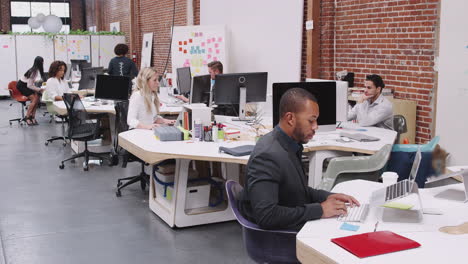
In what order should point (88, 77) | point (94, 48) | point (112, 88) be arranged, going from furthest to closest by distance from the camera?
1. point (94, 48)
2. point (88, 77)
3. point (112, 88)

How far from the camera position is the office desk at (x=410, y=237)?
2.02m

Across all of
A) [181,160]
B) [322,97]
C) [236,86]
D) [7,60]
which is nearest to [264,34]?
[236,86]

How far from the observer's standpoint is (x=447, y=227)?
7.74 ft

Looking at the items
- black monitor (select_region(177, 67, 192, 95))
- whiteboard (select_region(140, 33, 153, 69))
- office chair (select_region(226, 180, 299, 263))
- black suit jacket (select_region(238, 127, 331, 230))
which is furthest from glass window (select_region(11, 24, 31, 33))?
black suit jacket (select_region(238, 127, 331, 230))

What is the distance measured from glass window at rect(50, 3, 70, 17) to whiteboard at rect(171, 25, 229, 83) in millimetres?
11776

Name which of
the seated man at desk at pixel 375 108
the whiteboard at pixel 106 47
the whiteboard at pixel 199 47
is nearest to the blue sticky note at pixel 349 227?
the seated man at desk at pixel 375 108

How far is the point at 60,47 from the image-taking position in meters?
15.5

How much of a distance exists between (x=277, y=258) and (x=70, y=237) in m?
2.41

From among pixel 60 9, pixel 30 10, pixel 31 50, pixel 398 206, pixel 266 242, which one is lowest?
pixel 266 242

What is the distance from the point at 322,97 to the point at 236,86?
4.44ft

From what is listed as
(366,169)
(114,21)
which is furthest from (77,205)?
(114,21)

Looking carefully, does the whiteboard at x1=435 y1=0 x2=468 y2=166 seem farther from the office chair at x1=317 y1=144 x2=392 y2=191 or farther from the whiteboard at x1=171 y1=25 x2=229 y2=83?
the whiteboard at x1=171 y1=25 x2=229 y2=83

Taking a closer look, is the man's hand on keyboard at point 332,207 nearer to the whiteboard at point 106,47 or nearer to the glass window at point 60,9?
the whiteboard at point 106,47

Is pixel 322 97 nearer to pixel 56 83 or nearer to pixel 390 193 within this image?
pixel 390 193
